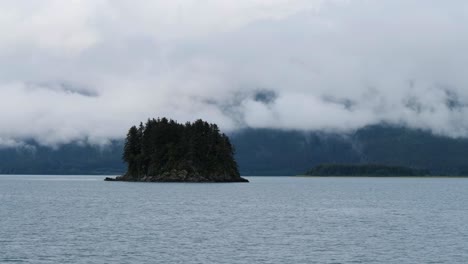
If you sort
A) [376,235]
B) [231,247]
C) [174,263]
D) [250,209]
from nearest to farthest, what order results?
[174,263] < [231,247] < [376,235] < [250,209]

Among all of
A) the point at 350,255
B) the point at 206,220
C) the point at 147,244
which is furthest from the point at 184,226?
the point at 350,255

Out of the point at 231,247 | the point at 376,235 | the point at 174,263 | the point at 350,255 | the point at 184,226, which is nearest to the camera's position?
the point at 174,263

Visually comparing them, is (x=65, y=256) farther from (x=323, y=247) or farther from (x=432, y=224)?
(x=432, y=224)

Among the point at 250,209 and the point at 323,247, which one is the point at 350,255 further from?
the point at 250,209

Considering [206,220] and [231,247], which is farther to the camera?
[206,220]

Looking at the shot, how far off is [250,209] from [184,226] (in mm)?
36368

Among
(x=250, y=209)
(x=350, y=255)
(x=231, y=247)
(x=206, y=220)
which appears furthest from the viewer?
(x=250, y=209)

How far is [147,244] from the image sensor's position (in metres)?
76.2

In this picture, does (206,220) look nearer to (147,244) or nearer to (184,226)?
(184,226)

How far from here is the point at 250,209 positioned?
130875 mm

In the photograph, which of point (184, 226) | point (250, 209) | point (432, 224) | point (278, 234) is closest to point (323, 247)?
point (278, 234)

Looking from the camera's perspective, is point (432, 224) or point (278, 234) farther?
point (432, 224)

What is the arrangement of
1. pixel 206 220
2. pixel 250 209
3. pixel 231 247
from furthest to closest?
pixel 250 209 → pixel 206 220 → pixel 231 247

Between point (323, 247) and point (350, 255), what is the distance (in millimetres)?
5964
